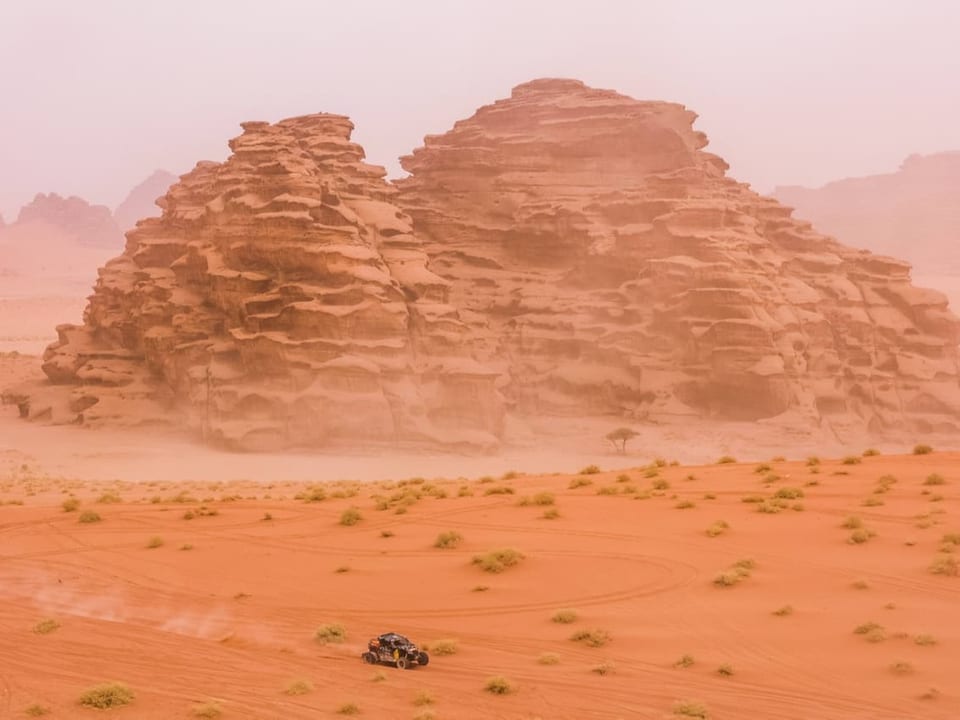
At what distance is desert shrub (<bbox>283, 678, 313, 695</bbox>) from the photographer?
362 inches

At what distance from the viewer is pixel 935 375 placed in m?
48.0

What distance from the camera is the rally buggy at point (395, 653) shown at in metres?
10.0

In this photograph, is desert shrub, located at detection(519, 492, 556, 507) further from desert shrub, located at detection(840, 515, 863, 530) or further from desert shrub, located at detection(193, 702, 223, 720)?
desert shrub, located at detection(193, 702, 223, 720)

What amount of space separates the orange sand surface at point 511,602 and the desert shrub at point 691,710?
0.08 meters

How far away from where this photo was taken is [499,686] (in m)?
9.26

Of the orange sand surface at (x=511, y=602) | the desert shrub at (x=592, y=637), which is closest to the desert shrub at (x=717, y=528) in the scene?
the orange sand surface at (x=511, y=602)

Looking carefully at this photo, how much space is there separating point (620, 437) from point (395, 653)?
33.0 metres

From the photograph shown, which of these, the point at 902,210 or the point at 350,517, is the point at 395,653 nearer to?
the point at 350,517

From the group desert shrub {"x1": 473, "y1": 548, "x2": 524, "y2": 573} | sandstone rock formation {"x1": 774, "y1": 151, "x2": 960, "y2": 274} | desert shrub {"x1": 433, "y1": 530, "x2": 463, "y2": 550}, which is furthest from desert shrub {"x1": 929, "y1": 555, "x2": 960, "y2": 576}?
sandstone rock formation {"x1": 774, "y1": 151, "x2": 960, "y2": 274}

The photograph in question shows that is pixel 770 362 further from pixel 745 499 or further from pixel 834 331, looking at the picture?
pixel 745 499

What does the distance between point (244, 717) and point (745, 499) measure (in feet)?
38.5

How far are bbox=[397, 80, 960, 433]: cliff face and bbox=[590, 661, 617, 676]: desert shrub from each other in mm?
35609

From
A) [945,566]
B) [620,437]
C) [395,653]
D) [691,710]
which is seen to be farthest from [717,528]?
[620,437]

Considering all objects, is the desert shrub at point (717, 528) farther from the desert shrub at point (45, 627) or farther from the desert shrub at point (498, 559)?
the desert shrub at point (45, 627)
